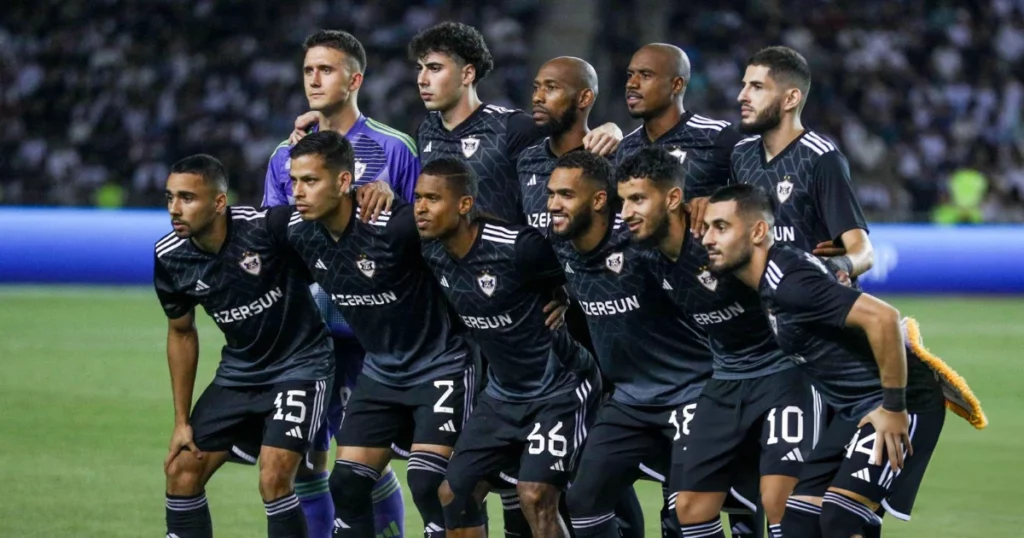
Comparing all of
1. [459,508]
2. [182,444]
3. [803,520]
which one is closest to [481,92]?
[182,444]

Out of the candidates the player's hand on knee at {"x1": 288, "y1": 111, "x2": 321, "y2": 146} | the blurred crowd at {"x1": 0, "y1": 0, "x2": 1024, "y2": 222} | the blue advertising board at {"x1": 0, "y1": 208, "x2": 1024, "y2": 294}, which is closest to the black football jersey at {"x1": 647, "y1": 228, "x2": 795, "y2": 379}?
the player's hand on knee at {"x1": 288, "y1": 111, "x2": 321, "y2": 146}

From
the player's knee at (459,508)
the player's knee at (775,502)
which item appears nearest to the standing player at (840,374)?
the player's knee at (775,502)

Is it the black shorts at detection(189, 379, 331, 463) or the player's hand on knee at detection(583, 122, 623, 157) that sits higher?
the player's hand on knee at detection(583, 122, 623, 157)

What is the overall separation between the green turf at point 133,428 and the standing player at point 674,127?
7.34ft

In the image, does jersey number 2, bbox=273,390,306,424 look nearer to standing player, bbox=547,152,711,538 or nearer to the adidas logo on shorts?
standing player, bbox=547,152,711,538

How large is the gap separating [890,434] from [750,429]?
2.08 ft

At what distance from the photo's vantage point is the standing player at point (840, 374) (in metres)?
5.38

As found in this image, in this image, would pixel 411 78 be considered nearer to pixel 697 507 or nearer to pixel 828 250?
pixel 828 250

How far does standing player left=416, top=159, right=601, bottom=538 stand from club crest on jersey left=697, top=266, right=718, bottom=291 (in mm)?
687

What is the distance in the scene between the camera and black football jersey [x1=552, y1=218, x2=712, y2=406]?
6098 mm

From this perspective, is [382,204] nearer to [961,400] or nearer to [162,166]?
[961,400]

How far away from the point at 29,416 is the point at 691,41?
13.2 meters

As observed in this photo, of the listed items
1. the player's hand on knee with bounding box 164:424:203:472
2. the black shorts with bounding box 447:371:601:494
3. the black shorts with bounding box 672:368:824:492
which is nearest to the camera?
the black shorts with bounding box 672:368:824:492

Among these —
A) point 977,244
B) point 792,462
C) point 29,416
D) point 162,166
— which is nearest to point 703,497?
point 792,462
